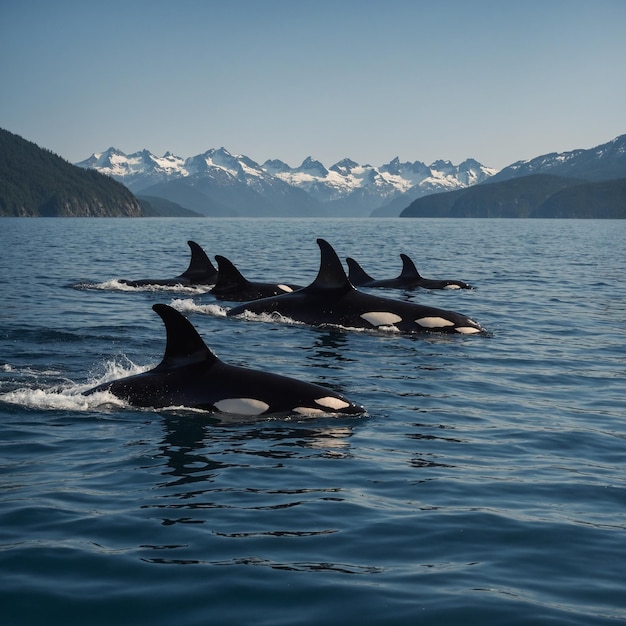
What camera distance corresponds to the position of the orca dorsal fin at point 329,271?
65.9ft

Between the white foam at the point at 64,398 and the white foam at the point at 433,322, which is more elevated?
the white foam at the point at 433,322

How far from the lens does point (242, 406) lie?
12703 millimetres

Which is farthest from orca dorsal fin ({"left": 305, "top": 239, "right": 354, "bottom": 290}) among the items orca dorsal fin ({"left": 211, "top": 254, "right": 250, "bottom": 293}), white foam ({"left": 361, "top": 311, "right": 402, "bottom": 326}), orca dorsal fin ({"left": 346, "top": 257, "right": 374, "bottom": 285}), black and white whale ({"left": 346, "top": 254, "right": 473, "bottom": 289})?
orca dorsal fin ({"left": 346, "top": 257, "right": 374, "bottom": 285})

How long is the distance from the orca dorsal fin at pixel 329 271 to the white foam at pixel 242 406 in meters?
7.46

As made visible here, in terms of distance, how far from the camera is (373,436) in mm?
12008

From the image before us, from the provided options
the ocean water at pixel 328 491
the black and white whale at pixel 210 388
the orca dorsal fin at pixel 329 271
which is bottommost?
the ocean water at pixel 328 491

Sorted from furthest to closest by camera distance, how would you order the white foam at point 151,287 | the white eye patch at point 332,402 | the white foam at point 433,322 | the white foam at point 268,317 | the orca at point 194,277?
the orca at point 194,277, the white foam at point 151,287, the white foam at point 268,317, the white foam at point 433,322, the white eye patch at point 332,402

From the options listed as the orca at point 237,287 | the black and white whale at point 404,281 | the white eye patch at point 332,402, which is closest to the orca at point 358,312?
the orca at point 237,287

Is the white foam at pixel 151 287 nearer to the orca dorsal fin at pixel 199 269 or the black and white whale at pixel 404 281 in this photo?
the orca dorsal fin at pixel 199 269

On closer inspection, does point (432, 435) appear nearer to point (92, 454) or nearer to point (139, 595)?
point (92, 454)

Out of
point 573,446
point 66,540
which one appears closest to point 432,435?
point 573,446

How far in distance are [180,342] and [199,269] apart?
19.0m

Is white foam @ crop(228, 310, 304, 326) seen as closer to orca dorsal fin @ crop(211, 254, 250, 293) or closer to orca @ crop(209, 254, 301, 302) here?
orca @ crop(209, 254, 301, 302)

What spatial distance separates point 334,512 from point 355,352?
9.83 m
